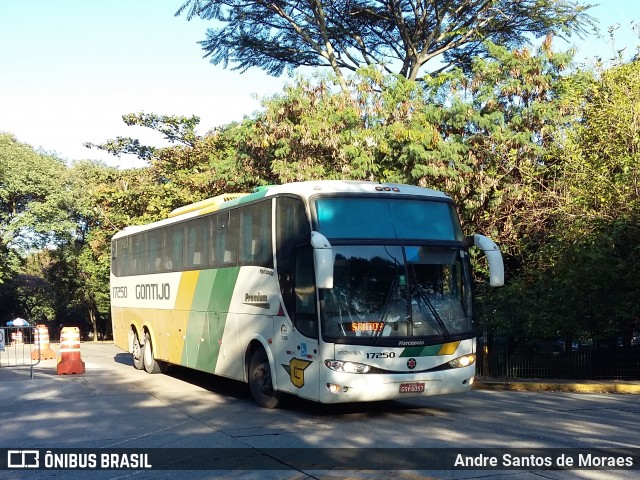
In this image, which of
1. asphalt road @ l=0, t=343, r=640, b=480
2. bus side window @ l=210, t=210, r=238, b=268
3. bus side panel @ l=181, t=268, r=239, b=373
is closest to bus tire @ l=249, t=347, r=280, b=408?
asphalt road @ l=0, t=343, r=640, b=480

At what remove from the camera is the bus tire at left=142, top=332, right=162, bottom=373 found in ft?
59.3

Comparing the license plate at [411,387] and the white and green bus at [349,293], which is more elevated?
the white and green bus at [349,293]

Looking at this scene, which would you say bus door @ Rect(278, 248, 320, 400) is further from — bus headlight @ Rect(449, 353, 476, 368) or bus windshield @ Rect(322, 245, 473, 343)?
bus headlight @ Rect(449, 353, 476, 368)

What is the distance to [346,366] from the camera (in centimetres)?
1009

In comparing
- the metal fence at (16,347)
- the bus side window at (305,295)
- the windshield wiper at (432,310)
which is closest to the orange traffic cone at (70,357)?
the metal fence at (16,347)

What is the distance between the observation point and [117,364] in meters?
21.8

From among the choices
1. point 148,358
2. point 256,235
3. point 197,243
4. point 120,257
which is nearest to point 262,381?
point 256,235

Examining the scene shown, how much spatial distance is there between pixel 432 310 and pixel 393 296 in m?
0.70

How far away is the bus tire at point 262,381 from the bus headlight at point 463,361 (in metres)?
2.89

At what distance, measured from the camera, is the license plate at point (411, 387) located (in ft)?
33.7

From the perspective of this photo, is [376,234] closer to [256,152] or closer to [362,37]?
[256,152]

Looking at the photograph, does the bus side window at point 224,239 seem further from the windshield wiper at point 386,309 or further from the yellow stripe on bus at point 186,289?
the windshield wiper at point 386,309

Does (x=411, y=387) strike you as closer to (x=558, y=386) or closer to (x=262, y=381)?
(x=262, y=381)

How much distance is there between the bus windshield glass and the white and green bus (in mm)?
17
